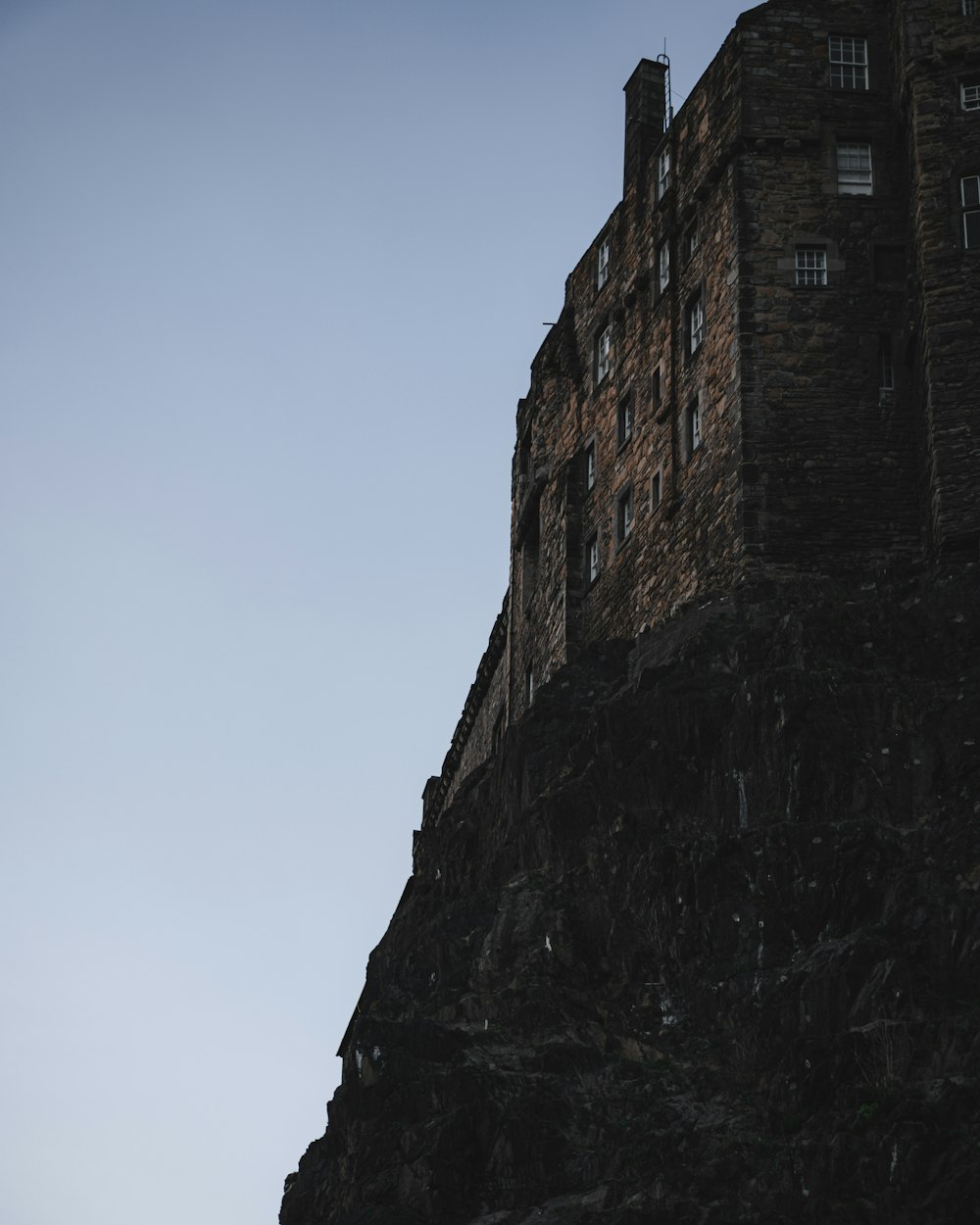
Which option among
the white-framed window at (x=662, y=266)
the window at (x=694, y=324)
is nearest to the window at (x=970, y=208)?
the window at (x=694, y=324)

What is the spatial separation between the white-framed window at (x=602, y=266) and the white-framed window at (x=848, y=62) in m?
8.30

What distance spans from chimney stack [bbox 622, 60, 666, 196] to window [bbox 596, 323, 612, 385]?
145 inches

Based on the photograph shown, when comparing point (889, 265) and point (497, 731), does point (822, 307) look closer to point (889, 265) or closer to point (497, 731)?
point (889, 265)

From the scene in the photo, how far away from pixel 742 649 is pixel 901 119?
14590mm

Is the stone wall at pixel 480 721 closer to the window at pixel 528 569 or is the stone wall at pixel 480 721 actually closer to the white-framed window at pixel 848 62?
the window at pixel 528 569

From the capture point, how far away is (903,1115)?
34.1m

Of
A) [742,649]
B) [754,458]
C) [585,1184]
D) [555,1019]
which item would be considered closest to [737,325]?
[754,458]

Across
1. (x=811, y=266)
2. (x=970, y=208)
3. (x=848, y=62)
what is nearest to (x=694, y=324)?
(x=811, y=266)

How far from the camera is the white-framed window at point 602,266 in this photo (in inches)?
2386

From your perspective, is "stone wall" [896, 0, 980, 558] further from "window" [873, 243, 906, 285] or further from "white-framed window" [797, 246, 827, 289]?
"white-framed window" [797, 246, 827, 289]

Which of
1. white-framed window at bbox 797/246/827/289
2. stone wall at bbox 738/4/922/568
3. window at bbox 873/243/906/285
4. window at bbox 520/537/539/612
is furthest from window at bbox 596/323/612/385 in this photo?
window at bbox 873/243/906/285

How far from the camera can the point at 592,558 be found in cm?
5725

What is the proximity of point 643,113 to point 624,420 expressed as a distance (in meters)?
9.07

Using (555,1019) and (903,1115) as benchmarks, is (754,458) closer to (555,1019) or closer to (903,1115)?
(555,1019)
